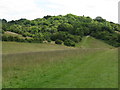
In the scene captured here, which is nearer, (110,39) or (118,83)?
(118,83)

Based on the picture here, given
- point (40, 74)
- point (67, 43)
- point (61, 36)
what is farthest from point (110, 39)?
point (40, 74)

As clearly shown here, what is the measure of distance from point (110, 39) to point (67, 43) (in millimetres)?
51814

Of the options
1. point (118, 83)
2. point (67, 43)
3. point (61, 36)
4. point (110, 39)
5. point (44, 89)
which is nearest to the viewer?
point (44, 89)

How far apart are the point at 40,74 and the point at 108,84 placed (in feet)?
22.2

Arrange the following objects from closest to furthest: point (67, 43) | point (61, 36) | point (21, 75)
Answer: point (21, 75) < point (67, 43) < point (61, 36)

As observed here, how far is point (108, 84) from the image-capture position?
1544 centimetres

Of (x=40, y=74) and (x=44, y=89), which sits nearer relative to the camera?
(x=44, y=89)

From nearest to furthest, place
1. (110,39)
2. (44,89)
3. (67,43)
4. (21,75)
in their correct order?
1. (44,89)
2. (21,75)
3. (67,43)
4. (110,39)

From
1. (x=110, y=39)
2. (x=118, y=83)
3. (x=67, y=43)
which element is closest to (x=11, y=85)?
(x=118, y=83)

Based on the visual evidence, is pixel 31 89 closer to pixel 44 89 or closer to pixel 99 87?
pixel 44 89

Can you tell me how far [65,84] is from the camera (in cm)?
1576

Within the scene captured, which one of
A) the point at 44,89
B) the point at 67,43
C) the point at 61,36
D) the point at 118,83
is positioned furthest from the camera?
the point at 61,36

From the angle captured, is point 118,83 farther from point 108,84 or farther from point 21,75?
point 21,75

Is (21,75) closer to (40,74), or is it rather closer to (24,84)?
(40,74)
